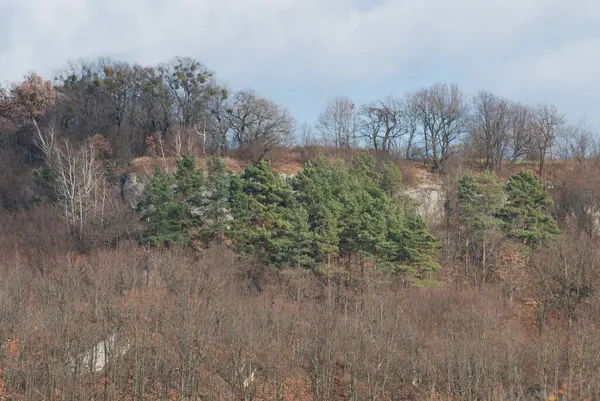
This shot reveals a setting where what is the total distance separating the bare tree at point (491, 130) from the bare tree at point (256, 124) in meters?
17.6

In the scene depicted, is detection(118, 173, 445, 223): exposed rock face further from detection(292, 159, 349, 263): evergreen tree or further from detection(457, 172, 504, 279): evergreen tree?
detection(292, 159, 349, 263): evergreen tree

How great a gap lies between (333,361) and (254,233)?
1128 centimetres

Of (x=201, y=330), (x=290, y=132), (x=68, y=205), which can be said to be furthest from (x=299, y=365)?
(x=290, y=132)

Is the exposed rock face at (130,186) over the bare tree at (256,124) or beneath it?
beneath

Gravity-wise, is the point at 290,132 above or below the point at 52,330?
above

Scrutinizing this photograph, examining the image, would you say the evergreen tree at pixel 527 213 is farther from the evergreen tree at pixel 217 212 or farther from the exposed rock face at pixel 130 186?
the exposed rock face at pixel 130 186

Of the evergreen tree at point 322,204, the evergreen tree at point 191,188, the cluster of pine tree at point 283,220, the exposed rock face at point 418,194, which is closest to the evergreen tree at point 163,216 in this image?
the cluster of pine tree at point 283,220

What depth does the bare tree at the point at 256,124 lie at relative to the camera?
50812 mm

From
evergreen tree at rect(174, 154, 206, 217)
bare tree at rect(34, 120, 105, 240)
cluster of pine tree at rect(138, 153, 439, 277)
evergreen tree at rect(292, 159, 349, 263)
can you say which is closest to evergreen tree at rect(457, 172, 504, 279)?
cluster of pine tree at rect(138, 153, 439, 277)

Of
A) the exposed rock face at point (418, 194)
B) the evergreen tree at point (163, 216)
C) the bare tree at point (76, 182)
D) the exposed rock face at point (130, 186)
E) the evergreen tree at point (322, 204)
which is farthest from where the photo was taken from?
the exposed rock face at point (130, 186)

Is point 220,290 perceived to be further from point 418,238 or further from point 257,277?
point 418,238

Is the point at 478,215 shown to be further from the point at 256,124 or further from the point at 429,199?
the point at 256,124

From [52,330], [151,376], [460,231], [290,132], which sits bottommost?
[151,376]

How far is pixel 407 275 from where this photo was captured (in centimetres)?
3275
